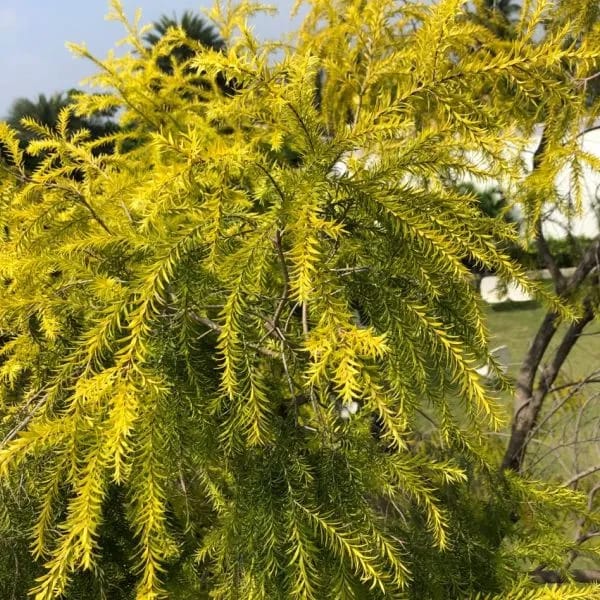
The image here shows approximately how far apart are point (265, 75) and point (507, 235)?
394 millimetres

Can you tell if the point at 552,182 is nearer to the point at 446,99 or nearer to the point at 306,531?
the point at 446,99

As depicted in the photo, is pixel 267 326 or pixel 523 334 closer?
pixel 267 326

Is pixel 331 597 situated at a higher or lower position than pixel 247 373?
lower

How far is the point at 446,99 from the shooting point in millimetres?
689

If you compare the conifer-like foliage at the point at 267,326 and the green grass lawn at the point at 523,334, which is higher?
the conifer-like foliage at the point at 267,326

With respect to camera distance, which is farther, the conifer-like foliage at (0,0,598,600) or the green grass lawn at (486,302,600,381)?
the green grass lawn at (486,302,600,381)

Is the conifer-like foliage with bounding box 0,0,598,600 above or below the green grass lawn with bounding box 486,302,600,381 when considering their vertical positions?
above

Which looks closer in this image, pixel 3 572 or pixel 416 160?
pixel 416 160

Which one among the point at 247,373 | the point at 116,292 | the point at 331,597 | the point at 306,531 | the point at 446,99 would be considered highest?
the point at 446,99

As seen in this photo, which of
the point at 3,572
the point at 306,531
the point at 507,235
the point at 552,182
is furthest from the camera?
the point at 552,182

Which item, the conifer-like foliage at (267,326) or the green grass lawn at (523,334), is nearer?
the conifer-like foliage at (267,326)

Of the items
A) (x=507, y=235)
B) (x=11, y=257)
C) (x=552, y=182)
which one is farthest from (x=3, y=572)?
(x=552, y=182)

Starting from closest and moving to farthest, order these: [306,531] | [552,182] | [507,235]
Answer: [306,531]
[507,235]
[552,182]

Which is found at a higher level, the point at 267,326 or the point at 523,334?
the point at 267,326
